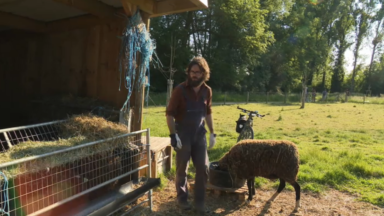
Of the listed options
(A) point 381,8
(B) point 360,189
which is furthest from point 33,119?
(A) point 381,8

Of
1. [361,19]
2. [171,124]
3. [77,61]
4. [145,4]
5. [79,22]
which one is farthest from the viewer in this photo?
[361,19]

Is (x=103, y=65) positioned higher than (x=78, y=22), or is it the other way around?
(x=78, y=22)

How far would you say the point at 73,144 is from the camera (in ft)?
10.2

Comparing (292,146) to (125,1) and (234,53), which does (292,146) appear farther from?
(234,53)

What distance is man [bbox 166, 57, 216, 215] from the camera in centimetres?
342

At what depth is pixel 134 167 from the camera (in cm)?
372

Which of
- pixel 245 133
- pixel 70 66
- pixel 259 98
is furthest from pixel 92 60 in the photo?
pixel 259 98

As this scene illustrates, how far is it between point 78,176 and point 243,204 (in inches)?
85.6

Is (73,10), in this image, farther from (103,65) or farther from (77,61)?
(103,65)

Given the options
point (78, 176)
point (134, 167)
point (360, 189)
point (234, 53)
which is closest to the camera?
point (78, 176)

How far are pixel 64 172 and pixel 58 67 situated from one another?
2.98 m

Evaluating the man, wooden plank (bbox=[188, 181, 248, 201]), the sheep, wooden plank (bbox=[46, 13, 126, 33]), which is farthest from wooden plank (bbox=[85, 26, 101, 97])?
the sheep

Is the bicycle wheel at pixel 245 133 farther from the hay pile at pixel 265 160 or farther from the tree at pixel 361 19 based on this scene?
the tree at pixel 361 19

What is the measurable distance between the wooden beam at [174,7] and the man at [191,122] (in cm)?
92
